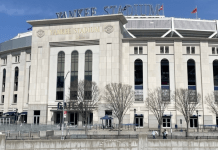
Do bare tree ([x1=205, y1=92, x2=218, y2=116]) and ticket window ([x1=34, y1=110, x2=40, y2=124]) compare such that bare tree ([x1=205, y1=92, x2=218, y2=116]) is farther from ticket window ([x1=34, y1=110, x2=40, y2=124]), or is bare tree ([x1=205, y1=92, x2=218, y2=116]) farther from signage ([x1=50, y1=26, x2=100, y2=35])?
ticket window ([x1=34, y1=110, x2=40, y2=124])

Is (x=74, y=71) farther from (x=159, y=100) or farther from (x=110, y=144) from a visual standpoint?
(x=110, y=144)

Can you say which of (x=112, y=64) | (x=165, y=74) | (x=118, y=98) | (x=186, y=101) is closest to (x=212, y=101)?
(x=186, y=101)

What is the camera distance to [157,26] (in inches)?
2773

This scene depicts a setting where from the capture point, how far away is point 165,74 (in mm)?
62656

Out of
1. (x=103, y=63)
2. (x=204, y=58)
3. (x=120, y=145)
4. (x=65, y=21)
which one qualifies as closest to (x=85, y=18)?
(x=65, y=21)

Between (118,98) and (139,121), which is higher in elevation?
(118,98)

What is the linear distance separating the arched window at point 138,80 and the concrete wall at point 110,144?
31.6 meters

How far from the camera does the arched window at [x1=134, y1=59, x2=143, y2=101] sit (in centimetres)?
6212

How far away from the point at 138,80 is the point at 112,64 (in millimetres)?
7323

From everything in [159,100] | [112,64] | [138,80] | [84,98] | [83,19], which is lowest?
[159,100]

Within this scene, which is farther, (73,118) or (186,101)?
(73,118)

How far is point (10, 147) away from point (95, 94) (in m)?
29.7

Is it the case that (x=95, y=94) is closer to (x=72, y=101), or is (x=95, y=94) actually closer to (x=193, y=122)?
(x=72, y=101)

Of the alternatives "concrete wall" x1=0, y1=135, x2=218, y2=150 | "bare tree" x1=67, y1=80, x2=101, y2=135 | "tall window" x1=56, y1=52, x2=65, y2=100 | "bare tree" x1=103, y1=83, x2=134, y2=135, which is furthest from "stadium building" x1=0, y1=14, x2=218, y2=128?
"concrete wall" x1=0, y1=135, x2=218, y2=150
